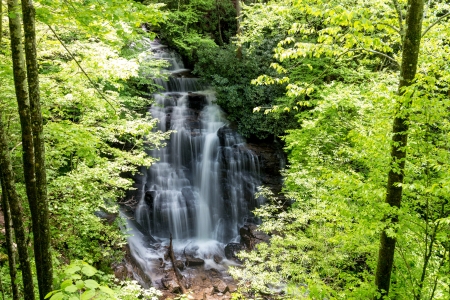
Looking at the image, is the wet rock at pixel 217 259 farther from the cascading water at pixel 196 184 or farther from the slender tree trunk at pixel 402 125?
the slender tree trunk at pixel 402 125

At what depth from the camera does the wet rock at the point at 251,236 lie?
11.9m

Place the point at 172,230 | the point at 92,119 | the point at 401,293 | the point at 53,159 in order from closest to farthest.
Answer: the point at 401,293 → the point at 53,159 → the point at 92,119 → the point at 172,230

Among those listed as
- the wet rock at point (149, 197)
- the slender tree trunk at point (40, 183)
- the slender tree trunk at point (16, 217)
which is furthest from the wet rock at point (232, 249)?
the slender tree trunk at point (40, 183)

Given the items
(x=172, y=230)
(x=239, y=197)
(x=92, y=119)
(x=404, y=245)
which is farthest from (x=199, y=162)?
(x=404, y=245)

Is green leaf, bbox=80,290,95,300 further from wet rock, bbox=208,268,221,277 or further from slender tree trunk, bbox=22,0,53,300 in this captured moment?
wet rock, bbox=208,268,221,277

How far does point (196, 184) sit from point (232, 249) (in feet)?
13.2

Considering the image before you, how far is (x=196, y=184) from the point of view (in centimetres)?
1505

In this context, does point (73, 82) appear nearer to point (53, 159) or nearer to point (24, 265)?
point (53, 159)

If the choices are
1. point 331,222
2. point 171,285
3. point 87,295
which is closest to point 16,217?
point 87,295

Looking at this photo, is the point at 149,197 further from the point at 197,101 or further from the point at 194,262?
the point at 197,101

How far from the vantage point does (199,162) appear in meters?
15.3

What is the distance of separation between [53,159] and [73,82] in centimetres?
167

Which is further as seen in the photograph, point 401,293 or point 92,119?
point 92,119

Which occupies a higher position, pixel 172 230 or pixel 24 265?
pixel 24 265
